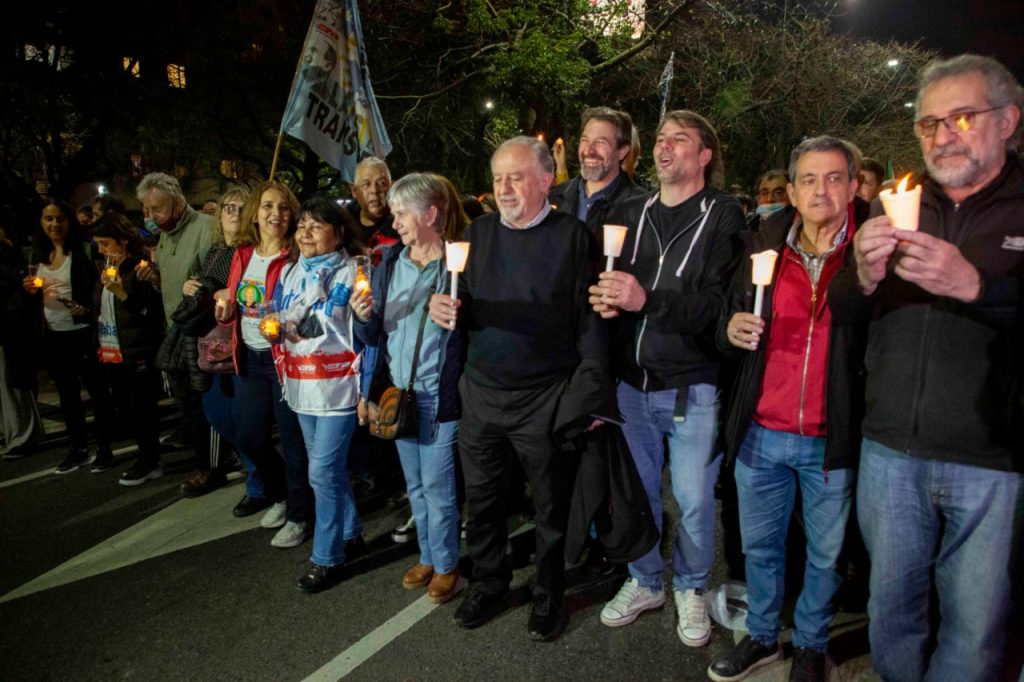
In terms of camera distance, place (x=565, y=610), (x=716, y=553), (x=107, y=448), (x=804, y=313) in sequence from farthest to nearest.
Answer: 1. (x=107, y=448)
2. (x=716, y=553)
3. (x=565, y=610)
4. (x=804, y=313)

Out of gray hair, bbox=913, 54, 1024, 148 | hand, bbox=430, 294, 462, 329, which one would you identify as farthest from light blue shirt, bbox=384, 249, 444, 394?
gray hair, bbox=913, 54, 1024, 148

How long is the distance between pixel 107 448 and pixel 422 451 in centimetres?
391

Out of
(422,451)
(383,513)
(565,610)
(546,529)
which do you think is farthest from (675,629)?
(383,513)

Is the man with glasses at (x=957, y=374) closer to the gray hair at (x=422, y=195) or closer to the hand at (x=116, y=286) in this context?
the gray hair at (x=422, y=195)

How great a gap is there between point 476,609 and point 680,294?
1.97 metres

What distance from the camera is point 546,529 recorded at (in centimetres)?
337

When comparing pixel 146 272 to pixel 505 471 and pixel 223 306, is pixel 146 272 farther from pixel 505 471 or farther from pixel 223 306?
pixel 505 471

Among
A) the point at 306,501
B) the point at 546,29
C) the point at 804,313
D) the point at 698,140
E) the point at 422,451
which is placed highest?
the point at 546,29

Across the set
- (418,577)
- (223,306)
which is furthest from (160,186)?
(418,577)

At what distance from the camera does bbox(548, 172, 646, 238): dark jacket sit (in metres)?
3.81

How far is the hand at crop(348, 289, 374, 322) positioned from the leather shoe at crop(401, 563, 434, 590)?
156cm

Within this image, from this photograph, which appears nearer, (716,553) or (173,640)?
(173,640)

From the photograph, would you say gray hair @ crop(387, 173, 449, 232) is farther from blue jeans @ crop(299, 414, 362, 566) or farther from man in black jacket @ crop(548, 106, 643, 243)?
blue jeans @ crop(299, 414, 362, 566)

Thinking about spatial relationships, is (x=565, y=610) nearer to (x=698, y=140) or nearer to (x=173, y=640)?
(x=173, y=640)
